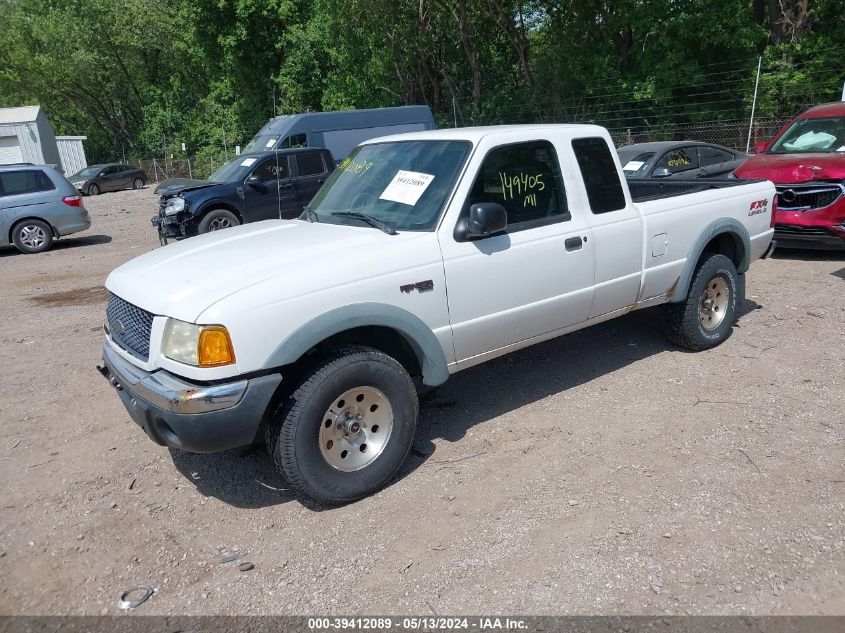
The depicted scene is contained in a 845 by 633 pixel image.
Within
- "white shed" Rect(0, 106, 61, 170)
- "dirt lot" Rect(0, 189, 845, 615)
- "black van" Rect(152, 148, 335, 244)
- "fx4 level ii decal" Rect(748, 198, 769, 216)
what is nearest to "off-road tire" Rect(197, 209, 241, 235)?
"black van" Rect(152, 148, 335, 244)

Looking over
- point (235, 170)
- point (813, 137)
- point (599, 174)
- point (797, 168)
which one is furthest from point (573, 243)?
point (235, 170)

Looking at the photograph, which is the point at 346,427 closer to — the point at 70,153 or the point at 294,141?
the point at 294,141

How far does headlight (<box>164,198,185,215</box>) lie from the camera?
1212 centimetres

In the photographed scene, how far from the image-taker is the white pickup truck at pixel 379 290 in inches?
135

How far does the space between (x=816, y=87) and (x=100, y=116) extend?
46.0 meters

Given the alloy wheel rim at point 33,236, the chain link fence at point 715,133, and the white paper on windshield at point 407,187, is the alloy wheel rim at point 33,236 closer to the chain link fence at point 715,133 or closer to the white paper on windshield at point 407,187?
the white paper on windshield at point 407,187

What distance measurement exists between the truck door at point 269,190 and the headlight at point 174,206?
1.13 metres

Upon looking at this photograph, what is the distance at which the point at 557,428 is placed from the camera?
4.62 metres

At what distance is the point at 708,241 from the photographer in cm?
555

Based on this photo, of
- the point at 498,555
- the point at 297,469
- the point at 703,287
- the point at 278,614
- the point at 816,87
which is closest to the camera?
the point at 278,614

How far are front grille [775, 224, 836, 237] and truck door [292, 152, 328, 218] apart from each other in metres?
8.00

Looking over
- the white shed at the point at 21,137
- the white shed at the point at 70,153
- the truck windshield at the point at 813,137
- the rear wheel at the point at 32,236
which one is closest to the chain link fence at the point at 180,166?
the white shed at the point at 70,153

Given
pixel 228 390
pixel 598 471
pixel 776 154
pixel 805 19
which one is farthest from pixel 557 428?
pixel 805 19

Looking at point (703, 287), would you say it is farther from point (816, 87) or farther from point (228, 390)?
point (816, 87)
